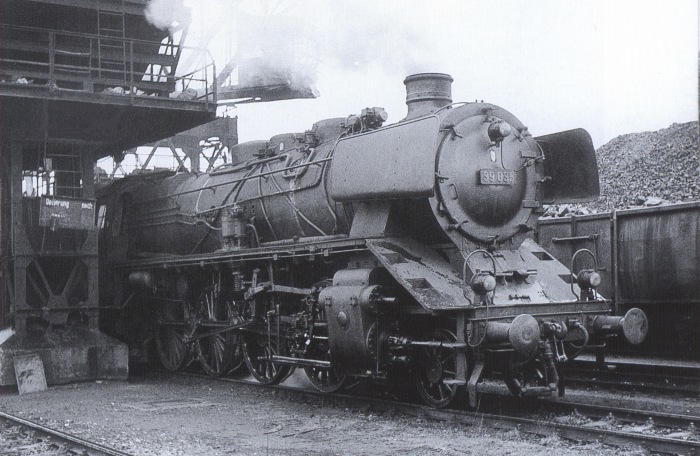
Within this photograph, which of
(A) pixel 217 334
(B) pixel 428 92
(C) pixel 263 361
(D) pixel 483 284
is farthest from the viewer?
(A) pixel 217 334

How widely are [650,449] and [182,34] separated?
398 inches

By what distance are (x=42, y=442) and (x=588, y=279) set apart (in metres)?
5.64

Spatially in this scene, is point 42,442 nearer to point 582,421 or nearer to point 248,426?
point 248,426

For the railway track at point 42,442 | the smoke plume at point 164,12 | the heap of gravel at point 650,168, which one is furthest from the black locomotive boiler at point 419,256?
the heap of gravel at point 650,168

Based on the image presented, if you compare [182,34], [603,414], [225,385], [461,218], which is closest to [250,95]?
[182,34]

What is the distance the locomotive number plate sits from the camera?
814 cm

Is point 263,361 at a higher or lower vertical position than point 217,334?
lower

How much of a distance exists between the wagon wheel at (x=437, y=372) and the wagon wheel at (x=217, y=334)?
3451mm

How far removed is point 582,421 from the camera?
7414 mm

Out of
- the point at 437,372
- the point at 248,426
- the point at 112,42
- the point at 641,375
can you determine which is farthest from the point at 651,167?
the point at 248,426

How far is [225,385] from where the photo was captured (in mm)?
11242

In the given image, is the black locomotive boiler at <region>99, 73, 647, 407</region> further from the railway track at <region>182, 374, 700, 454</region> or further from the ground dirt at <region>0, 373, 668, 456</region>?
the ground dirt at <region>0, 373, 668, 456</region>

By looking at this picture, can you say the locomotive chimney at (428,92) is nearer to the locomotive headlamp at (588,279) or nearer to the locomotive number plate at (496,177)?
the locomotive number plate at (496,177)

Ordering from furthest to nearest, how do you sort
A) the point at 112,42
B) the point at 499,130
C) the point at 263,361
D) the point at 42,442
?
the point at 112,42 < the point at 263,361 < the point at 499,130 < the point at 42,442
